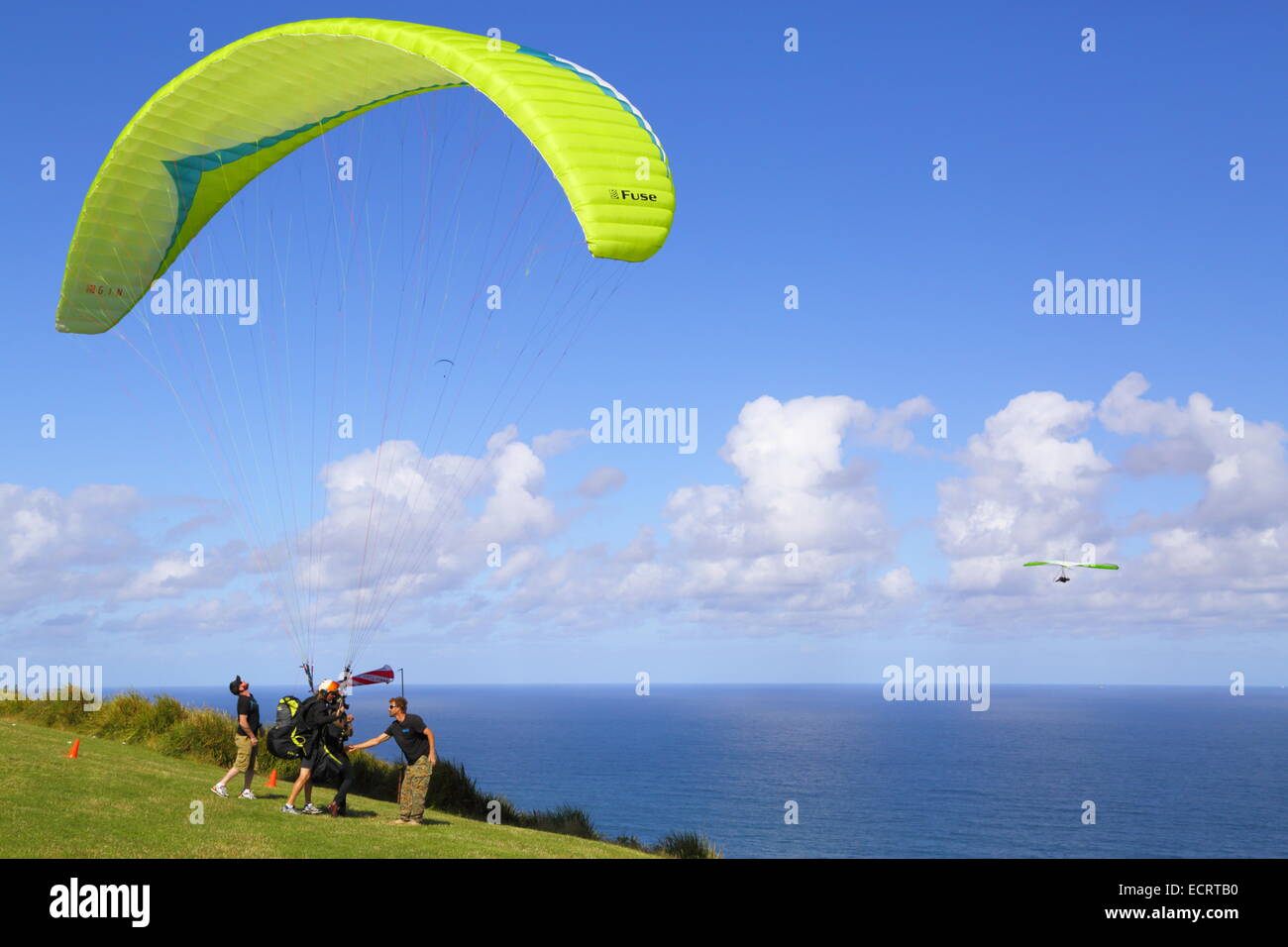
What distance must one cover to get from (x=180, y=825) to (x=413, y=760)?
3.11 metres

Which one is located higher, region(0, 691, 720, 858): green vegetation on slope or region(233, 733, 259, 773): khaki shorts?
region(233, 733, 259, 773): khaki shorts

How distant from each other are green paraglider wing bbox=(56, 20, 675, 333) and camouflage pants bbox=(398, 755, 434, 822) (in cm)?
753

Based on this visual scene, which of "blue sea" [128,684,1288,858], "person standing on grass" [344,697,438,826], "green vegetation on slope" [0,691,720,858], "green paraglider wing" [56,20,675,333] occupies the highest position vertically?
"green paraglider wing" [56,20,675,333]

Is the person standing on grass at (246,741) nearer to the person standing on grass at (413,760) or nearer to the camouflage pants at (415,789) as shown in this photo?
the person standing on grass at (413,760)

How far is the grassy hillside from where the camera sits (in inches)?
419

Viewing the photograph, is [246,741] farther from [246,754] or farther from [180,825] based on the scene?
[180,825]

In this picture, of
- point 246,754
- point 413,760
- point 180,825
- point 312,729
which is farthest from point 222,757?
point 180,825

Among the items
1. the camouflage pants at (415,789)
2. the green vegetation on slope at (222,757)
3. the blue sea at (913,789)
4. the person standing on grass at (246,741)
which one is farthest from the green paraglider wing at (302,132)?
the blue sea at (913,789)

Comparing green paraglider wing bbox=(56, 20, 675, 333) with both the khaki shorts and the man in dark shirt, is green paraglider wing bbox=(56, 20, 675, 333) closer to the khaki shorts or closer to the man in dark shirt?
the man in dark shirt

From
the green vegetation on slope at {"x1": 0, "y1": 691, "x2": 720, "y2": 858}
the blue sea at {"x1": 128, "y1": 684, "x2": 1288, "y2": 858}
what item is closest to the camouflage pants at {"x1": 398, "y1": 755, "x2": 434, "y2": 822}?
the green vegetation on slope at {"x1": 0, "y1": 691, "x2": 720, "y2": 858}

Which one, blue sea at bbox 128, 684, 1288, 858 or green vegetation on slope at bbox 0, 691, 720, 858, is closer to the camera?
green vegetation on slope at bbox 0, 691, 720, 858

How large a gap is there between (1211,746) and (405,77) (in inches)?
6927

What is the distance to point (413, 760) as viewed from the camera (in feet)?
45.7
